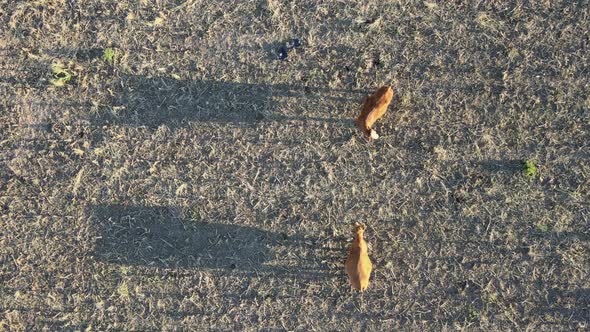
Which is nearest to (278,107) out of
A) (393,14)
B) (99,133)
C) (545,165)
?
(393,14)

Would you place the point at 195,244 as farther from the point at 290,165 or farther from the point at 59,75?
the point at 59,75

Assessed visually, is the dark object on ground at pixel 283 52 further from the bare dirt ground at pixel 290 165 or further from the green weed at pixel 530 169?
the green weed at pixel 530 169

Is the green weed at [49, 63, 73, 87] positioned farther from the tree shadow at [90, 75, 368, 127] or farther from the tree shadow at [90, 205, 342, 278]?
the tree shadow at [90, 205, 342, 278]

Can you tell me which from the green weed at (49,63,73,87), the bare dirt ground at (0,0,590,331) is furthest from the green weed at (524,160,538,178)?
the green weed at (49,63,73,87)

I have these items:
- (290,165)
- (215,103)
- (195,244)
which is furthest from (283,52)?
(195,244)

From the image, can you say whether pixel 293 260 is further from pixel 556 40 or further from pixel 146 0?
pixel 556 40
